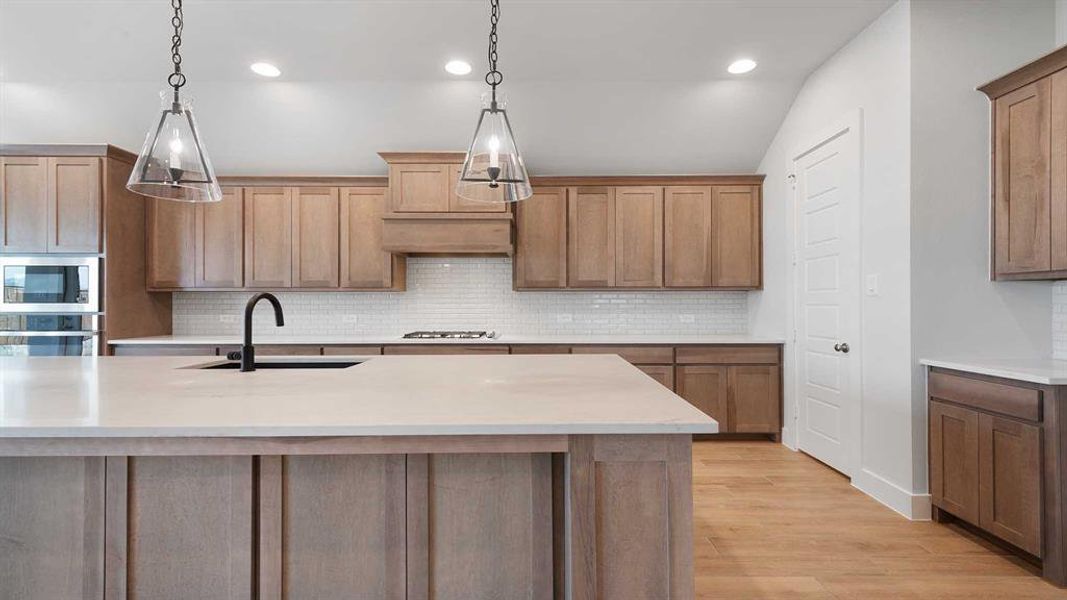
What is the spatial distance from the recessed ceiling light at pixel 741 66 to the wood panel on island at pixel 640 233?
1.06m

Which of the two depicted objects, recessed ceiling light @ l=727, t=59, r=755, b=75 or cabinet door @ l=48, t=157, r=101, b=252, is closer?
recessed ceiling light @ l=727, t=59, r=755, b=75

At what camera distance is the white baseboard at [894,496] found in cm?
298

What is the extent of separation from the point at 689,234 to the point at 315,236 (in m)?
3.49

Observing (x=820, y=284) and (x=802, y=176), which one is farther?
(x=802, y=176)

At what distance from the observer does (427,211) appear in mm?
4680

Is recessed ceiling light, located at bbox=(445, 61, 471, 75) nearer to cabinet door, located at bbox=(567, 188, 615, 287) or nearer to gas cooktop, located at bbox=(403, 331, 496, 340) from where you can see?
cabinet door, located at bbox=(567, 188, 615, 287)

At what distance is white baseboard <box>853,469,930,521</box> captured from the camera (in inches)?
117

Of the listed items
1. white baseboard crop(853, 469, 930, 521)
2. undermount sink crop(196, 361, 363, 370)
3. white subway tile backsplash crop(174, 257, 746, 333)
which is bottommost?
white baseboard crop(853, 469, 930, 521)

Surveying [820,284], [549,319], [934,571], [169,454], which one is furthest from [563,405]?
[549,319]

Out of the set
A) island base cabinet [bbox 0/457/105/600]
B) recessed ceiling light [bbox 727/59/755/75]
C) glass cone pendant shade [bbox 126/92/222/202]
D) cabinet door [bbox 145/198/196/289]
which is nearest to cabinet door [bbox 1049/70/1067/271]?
recessed ceiling light [bbox 727/59/755/75]

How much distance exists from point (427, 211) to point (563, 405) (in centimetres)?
348

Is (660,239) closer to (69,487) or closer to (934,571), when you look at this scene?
(934,571)

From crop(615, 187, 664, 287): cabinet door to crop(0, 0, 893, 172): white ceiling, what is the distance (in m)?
0.35

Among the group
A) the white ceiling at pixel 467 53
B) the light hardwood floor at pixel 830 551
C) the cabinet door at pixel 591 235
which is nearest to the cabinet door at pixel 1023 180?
the white ceiling at pixel 467 53
